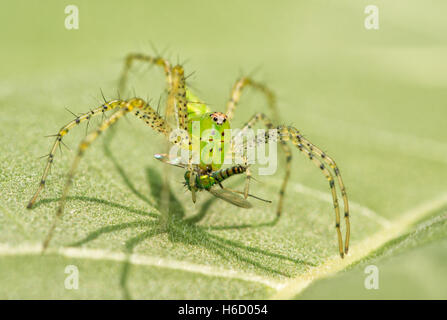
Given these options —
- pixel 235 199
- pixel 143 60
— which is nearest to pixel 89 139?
pixel 235 199

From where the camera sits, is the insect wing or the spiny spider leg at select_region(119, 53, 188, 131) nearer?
the insect wing

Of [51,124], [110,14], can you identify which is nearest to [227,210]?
[51,124]

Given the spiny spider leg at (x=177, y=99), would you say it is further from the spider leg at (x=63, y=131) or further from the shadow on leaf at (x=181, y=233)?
the shadow on leaf at (x=181, y=233)

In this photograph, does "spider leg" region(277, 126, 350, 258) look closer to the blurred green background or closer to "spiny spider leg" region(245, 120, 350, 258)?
"spiny spider leg" region(245, 120, 350, 258)

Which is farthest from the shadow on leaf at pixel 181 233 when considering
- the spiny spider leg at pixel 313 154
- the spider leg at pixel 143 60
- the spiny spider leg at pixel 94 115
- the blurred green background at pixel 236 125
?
the spider leg at pixel 143 60

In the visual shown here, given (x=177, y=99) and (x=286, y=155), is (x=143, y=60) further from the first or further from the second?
(x=286, y=155)

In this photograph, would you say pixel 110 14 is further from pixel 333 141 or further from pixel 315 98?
pixel 333 141

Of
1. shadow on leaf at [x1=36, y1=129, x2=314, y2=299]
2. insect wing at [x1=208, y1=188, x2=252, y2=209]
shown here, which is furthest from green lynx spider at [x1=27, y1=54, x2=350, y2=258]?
shadow on leaf at [x1=36, y1=129, x2=314, y2=299]
